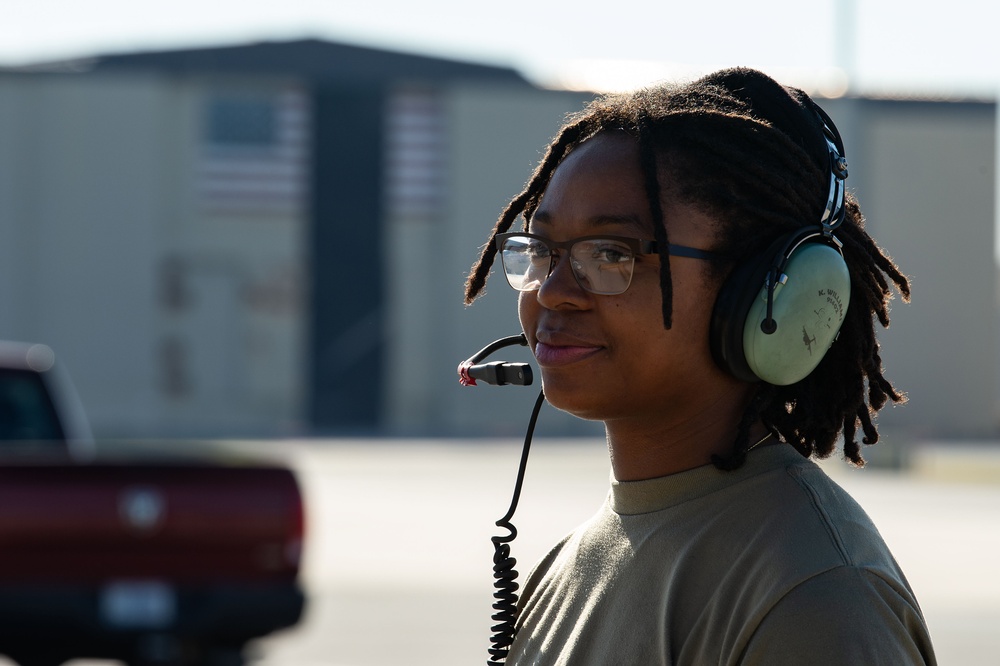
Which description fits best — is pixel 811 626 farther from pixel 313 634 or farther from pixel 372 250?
pixel 372 250

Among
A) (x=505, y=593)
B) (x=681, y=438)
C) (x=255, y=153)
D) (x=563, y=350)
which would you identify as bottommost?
(x=255, y=153)

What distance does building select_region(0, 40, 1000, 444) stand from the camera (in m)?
40.3

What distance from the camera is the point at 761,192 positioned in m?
2.07

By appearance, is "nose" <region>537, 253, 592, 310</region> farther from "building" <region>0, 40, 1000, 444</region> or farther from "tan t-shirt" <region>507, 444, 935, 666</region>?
"building" <region>0, 40, 1000, 444</region>

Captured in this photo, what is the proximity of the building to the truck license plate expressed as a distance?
32158 mm

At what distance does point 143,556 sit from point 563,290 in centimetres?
548

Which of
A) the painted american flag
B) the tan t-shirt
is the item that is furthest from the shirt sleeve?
the painted american flag

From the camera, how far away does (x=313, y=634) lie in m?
9.39

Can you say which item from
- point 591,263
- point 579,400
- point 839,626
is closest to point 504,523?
point 579,400

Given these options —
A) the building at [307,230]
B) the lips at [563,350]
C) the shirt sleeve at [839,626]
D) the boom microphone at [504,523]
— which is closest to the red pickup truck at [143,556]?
the boom microphone at [504,523]

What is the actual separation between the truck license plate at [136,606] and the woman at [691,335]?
5195 millimetres

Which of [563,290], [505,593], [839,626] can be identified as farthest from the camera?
[505,593]

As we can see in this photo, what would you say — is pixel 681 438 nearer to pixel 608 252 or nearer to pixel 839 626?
pixel 608 252

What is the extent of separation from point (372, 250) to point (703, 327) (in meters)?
39.9
